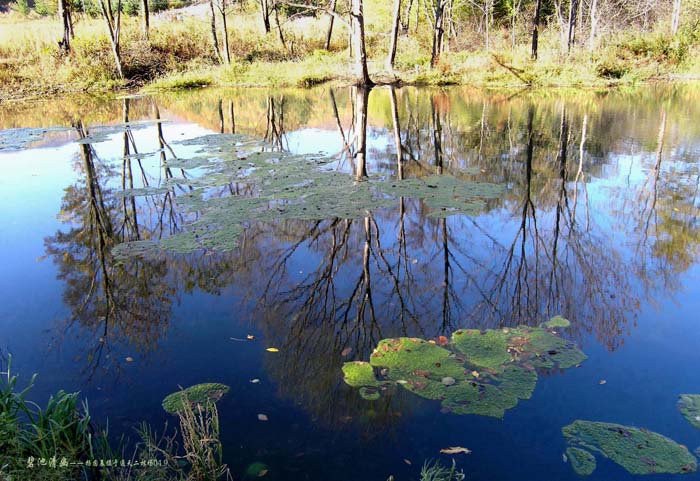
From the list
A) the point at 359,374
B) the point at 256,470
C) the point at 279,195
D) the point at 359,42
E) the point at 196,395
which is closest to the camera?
the point at 256,470

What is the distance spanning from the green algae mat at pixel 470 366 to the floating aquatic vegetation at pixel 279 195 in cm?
226

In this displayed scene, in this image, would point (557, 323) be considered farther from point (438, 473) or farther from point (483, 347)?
point (438, 473)

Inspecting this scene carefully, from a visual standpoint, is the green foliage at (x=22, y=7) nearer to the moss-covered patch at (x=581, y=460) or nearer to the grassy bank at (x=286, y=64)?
the grassy bank at (x=286, y=64)

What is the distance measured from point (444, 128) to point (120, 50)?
17046mm

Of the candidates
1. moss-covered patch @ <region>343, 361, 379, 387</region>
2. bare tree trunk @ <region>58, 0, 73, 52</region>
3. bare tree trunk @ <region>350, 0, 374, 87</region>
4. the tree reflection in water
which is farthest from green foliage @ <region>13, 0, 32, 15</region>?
moss-covered patch @ <region>343, 361, 379, 387</region>

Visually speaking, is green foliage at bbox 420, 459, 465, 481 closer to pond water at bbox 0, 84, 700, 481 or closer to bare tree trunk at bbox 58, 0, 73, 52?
pond water at bbox 0, 84, 700, 481

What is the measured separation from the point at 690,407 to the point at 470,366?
1.17 m

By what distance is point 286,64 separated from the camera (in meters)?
21.1

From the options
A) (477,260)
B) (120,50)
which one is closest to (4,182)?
(477,260)

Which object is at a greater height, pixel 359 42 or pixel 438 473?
pixel 359 42

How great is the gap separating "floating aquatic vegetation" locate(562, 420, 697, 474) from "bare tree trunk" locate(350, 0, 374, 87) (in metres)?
15.0

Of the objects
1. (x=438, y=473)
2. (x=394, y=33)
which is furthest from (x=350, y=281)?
(x=394, y=33)

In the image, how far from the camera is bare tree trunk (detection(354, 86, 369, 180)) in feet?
24.6

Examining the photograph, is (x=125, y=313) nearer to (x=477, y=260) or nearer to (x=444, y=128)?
(x=477, y=260)
